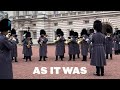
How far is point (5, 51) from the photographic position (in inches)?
235

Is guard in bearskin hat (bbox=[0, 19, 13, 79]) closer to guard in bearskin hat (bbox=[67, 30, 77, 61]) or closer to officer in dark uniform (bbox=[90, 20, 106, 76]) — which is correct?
officer in dark uniform (bbox=[90, 20, 106, 76])

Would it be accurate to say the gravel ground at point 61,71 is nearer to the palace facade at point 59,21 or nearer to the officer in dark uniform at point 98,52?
the officer in dark uniform at point 98,52

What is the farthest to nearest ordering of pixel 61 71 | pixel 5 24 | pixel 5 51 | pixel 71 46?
pixel 71 46
pixel 61 71
pixel 5 51
pixel 5 24

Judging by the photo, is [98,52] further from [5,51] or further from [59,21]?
[59,21]

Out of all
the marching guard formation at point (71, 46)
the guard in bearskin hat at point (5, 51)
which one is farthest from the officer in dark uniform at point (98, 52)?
the guard in bearskin hat at point (5, 51)

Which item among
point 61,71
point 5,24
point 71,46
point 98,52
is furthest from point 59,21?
point 5,24

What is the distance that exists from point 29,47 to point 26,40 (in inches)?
13.9

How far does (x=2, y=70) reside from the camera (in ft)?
19.1
